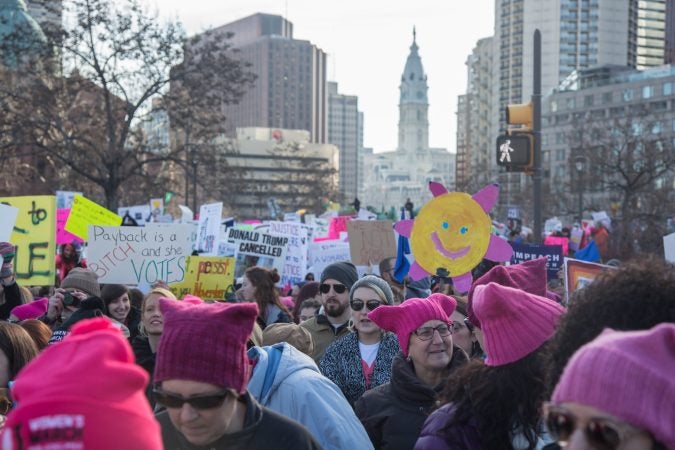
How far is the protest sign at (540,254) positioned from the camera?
10773 mm

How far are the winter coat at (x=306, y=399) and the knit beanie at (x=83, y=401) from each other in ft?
5.71

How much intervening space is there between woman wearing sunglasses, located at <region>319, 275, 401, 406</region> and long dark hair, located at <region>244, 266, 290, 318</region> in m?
2.12

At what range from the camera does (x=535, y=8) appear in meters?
136

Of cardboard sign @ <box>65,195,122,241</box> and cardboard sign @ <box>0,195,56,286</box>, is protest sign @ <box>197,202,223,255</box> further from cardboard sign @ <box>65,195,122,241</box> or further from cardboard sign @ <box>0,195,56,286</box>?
cardboard sign @ <box>0,195,56,286</box>

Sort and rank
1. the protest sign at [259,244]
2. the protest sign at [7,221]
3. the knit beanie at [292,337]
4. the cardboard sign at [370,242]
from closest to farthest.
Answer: the knit beanie at [292,337] < the protest sign at [7,221] < the cardboard sign at [370,242] < the protest sign at [259,244]

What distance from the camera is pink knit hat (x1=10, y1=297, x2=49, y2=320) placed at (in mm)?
7422

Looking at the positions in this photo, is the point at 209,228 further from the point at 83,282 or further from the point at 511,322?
the point at 511,322

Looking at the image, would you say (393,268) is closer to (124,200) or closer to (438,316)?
(438,316)

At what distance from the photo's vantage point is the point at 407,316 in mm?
4828

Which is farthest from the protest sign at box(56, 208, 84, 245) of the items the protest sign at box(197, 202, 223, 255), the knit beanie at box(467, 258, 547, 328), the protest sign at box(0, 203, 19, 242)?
the knit beanie at box(467, 258, 547, 328)

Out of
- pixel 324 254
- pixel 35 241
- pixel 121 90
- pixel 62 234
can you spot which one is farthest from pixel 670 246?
pixel 121 90

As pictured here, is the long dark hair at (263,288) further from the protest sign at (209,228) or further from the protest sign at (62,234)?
the protest sign at (62,234)

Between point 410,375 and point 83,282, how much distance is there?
3682 millimetres

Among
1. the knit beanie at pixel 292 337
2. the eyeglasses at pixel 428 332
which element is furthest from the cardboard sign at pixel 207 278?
the eyeglasses at pixel 428 332
